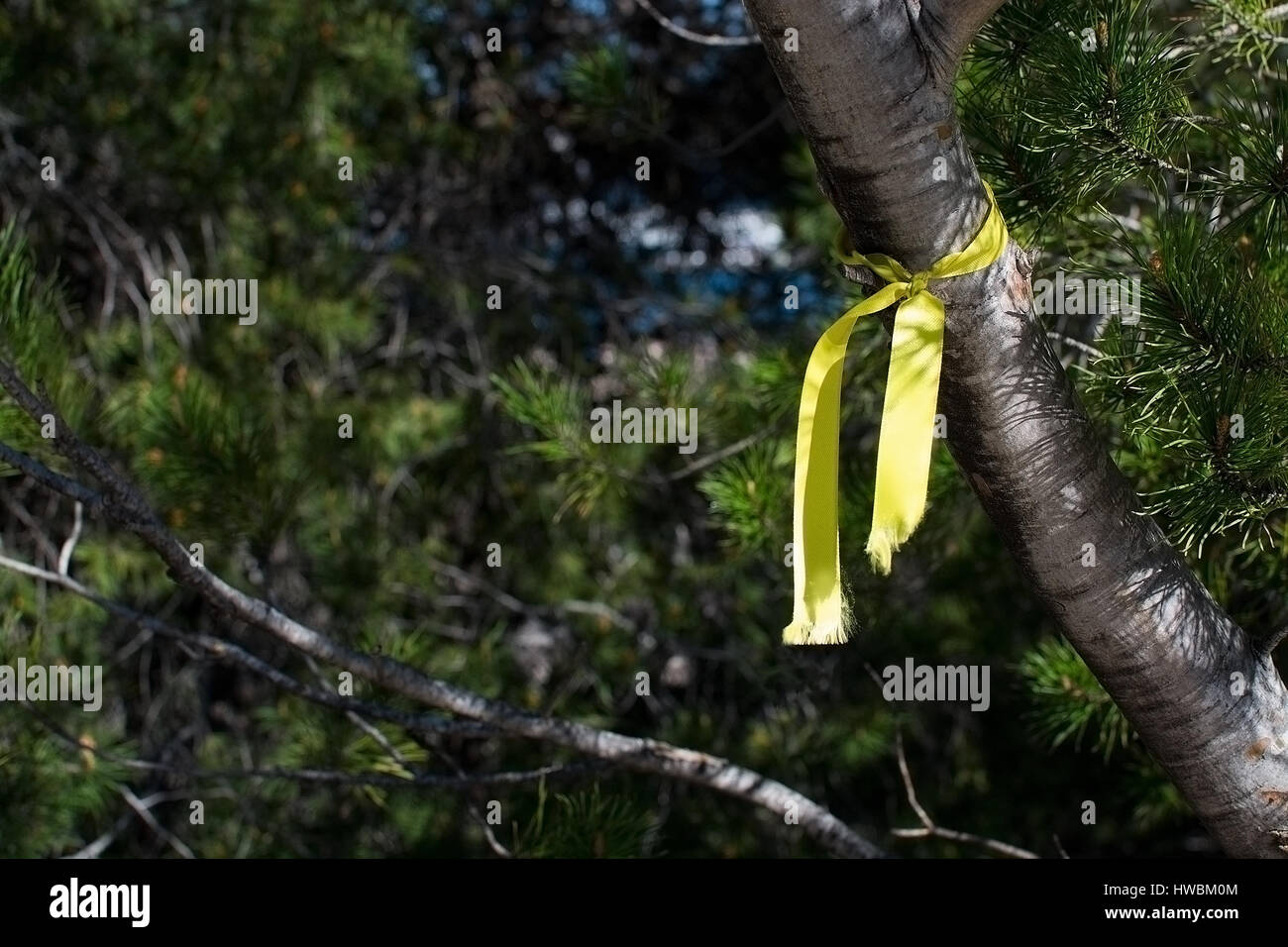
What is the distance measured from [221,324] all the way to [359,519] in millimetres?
325

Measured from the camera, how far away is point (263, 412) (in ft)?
5.21

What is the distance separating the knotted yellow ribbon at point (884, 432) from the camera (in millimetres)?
637

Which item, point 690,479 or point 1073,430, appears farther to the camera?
point 690,479

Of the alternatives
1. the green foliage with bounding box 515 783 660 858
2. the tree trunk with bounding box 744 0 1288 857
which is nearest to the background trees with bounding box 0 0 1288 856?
the green foliage with bounding box 515 783 660 858

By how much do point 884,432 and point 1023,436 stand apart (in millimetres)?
80

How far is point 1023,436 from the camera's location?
670 millimetres

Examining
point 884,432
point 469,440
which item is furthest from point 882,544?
point 469,440

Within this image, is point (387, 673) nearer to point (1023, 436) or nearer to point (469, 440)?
point (1023, 436)

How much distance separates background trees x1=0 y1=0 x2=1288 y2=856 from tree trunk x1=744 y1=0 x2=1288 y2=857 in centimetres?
27

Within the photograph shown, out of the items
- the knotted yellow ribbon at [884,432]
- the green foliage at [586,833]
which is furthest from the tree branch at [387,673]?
the knotted yellow ribbon at [884,432]

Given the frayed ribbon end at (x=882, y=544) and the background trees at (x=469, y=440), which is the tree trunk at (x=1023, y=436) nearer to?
the frayed ribbon end at (x=882, y=544)

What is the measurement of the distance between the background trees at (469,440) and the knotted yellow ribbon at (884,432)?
0.28 metres
